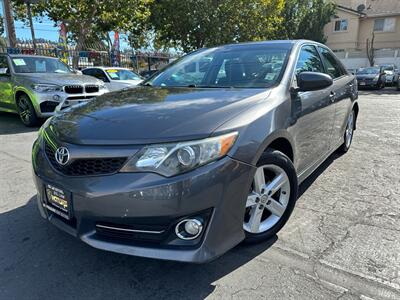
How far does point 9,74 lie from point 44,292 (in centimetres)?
707

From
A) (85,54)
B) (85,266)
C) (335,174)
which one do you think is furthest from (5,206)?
(85,54)

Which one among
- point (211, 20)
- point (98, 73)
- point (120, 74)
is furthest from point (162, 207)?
point (211, 20)

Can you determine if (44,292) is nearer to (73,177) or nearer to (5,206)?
(73,177)

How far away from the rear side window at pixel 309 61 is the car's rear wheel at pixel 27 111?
5976 millimetres

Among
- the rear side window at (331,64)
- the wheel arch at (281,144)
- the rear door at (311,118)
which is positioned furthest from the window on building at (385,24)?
the wheel arch at (281,144)

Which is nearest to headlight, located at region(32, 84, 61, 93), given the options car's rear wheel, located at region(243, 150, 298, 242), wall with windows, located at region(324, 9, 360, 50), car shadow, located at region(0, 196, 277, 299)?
car shadow, located at region(0, 196, 277, 299)

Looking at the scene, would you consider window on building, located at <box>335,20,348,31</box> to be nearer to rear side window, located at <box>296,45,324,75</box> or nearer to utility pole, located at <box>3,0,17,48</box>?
utility pole, located at <box>3,0,17,48</box>

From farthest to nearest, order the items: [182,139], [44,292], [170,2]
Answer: [170,2] → [44,292] → [182,139]

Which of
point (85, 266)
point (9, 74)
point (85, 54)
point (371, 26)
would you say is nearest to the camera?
point (85, 266)

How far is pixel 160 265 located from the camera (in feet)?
8.02

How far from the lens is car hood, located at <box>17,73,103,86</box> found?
7246mm

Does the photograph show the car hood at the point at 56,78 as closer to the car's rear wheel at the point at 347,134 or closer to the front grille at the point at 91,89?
the front grille at the point at 91,89

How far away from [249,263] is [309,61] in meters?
2.28

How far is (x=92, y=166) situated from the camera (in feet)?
6.89
